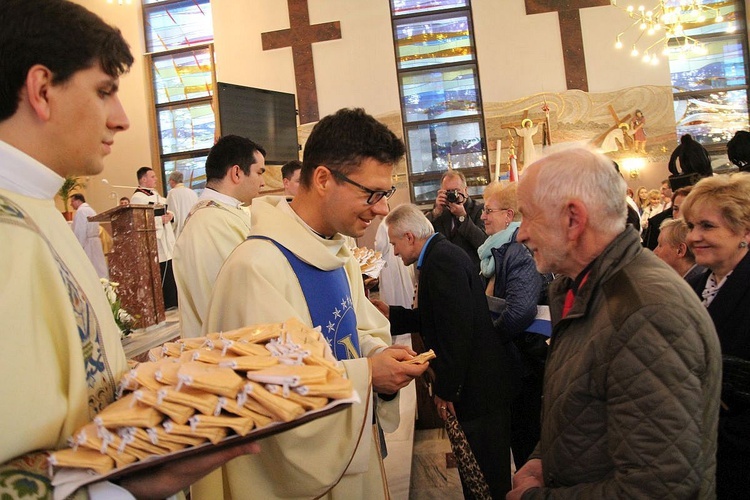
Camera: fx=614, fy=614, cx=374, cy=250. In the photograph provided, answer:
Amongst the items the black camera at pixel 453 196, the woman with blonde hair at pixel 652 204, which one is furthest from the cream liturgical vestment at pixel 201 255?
the woman with blonde hair at pixel 652 204

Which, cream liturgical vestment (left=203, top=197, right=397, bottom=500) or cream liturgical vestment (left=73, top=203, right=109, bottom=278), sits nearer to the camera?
cream liturgical vestment (left=203, top=197, right=397, bottom=500)

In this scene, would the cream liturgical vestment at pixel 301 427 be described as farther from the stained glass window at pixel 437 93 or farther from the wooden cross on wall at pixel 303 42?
the wooden cross on wall at pixel 303 42

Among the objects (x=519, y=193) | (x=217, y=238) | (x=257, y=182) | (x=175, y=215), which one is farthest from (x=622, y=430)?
(x=175, y=215)

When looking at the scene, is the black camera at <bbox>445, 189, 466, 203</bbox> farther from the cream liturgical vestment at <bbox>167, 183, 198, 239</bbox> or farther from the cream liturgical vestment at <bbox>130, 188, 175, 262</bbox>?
the cream liturgical vestment at <bbox>130, 188, 175, 262</bbox>

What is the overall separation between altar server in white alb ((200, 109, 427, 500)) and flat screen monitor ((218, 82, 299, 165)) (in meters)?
7.23

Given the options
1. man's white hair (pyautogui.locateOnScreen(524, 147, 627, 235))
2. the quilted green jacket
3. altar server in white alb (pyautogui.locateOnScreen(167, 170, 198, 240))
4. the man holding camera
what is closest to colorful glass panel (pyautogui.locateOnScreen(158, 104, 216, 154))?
altar server in white alb (pyautogui.locateOnScreen(167, 170, 198, 240))

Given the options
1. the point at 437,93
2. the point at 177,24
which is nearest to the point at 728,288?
the point at 437,93

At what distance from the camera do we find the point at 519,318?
3461 millimetres

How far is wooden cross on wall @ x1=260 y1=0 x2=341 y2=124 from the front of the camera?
1318cm

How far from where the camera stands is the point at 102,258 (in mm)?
9336

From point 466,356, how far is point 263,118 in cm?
776

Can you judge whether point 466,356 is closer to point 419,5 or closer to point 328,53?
point 328,53

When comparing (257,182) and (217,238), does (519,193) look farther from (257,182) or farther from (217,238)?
(257,182)

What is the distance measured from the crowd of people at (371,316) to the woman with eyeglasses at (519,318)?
9.9 inches
